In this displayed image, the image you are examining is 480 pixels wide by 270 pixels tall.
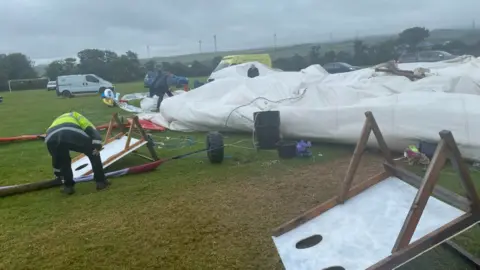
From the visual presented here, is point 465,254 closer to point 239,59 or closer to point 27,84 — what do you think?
point 239,59

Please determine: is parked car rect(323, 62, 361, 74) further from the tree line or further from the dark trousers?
the dark trousers

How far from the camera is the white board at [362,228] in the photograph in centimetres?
257

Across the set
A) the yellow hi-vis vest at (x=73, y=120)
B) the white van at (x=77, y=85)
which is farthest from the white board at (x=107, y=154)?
the white van at (x=77, y=85)

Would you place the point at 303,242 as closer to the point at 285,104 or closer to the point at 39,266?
the point at 39,266

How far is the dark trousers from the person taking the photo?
5.02m

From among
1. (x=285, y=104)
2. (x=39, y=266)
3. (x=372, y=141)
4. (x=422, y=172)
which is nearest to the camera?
(x=39, y=266)

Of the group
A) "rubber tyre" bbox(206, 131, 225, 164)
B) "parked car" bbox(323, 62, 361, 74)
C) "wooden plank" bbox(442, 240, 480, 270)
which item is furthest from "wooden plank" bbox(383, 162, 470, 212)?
"parked car" bbox(323, 62, 361, 74)

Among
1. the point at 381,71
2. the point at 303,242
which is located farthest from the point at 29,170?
the point at 381,71

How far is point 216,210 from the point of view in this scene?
4.27m

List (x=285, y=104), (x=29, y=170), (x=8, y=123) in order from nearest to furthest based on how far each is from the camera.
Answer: (x=29, y=170)
(x=285, y=104)
(x=8, y=123)

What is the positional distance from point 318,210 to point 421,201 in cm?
103

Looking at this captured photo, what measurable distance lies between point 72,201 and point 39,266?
5.23 feet

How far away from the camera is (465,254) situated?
302cm

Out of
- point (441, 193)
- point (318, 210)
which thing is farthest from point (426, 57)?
point (441, 193)
